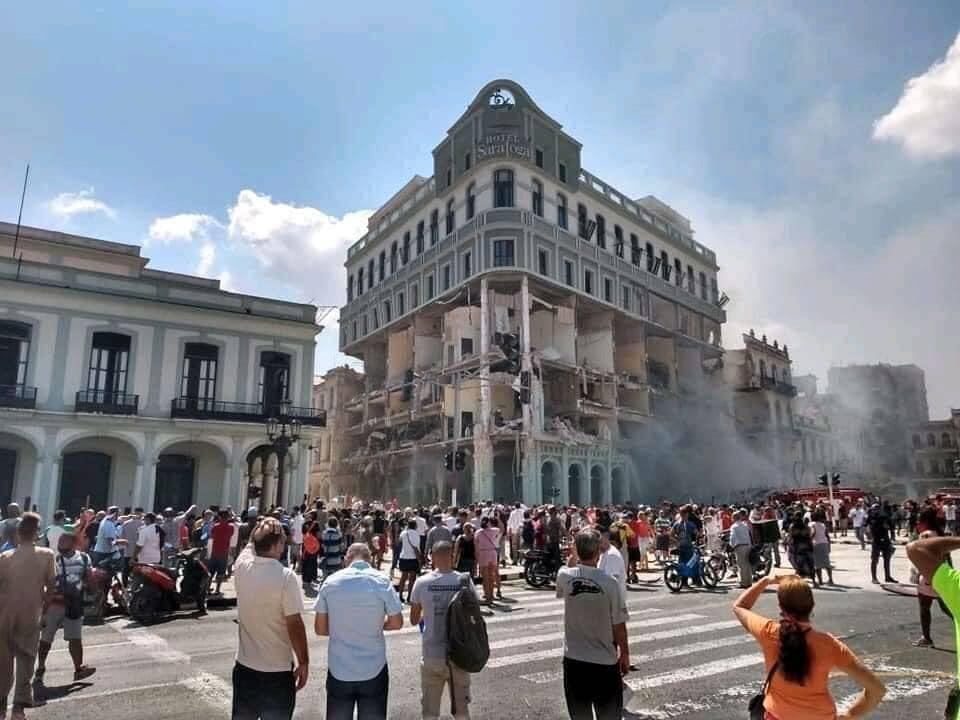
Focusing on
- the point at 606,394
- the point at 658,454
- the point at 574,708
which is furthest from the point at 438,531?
the point at 658,454

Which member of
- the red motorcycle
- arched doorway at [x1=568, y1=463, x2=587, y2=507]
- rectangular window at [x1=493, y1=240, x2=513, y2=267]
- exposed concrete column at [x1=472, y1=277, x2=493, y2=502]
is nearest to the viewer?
the red motorcycle

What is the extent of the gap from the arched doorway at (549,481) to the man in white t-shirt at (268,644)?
33531mm

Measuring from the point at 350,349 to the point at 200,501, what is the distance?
2775 centimetres

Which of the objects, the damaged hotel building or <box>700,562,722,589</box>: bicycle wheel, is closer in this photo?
<box>700,562,722,589</box>: bicycle wheel

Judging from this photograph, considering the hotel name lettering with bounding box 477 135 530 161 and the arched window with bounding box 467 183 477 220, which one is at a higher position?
the hotel name lettering with bounding box 477 135 530 161

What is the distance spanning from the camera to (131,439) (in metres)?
27.3

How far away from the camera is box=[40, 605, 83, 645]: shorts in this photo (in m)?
7.37

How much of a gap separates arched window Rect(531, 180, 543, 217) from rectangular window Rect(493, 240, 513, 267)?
126 inches

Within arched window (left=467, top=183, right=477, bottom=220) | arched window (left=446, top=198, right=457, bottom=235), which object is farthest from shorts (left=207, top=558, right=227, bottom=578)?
arched window (left=446, top=198, right=457, bottom=235)

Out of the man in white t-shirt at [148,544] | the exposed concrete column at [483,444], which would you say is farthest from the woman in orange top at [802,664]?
the exposed concrete column at [483,444]

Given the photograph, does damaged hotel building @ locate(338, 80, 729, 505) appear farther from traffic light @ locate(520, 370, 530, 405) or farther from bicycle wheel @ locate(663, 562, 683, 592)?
bicycle wheel @ locate(663, 562, 683, 592)

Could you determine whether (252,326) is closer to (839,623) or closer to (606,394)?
(606,394)

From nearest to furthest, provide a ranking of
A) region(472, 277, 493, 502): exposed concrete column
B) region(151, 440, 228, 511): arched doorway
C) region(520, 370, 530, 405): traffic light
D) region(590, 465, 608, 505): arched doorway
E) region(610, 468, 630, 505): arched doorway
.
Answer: region(151, 440, 228, 511): arched doorway, region(520, 370, 530, 405): traffic light, region(472, 277, 493, 502): exposed concrete column, region(590, 465, 608, 505): arched doorway, region(610, 468, 630, 505): arched doorway

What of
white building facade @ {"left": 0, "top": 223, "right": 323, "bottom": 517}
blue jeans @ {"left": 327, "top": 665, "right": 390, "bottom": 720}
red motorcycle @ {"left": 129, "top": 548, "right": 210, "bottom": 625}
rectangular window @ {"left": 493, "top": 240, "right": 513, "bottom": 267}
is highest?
rectangular window @ {"left": 493, "top": 240, "right": 513, "bottom": 267}
